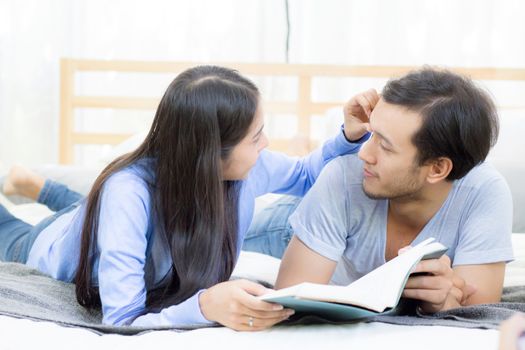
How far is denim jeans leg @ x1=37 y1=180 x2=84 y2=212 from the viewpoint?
6.85 feet

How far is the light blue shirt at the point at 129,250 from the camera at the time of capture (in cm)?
126

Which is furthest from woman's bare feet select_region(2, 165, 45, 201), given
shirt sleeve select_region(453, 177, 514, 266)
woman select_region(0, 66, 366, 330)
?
shirt sleeve select_region(453, 177, 514, 266)

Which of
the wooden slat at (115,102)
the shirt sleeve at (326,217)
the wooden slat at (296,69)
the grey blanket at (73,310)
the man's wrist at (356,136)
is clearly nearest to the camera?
the grey blanket at (73,310)

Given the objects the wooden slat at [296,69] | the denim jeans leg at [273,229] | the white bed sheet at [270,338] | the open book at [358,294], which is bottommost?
the denim jeans leg at [273,229]

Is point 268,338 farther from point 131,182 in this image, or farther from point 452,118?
point 452,118

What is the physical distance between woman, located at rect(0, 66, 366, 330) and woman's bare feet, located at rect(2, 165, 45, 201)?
2.30 feet

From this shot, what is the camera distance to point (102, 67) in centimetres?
342

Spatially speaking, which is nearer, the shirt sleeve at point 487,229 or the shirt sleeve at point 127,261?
the shirt sleeve at point 127,261

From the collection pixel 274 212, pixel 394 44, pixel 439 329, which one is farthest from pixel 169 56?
pixel 439 329

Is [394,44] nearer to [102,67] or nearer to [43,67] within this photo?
[102,67]

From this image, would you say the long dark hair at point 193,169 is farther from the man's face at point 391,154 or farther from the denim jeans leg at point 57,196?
the denim jeans leg at point 57,196

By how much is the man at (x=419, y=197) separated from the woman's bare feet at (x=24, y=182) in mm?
944

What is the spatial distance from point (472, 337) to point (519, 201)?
3.77 ft

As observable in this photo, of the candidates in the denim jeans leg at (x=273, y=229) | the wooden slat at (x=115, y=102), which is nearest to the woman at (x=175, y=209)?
the denim jeans leg at (x=273, y=229)
